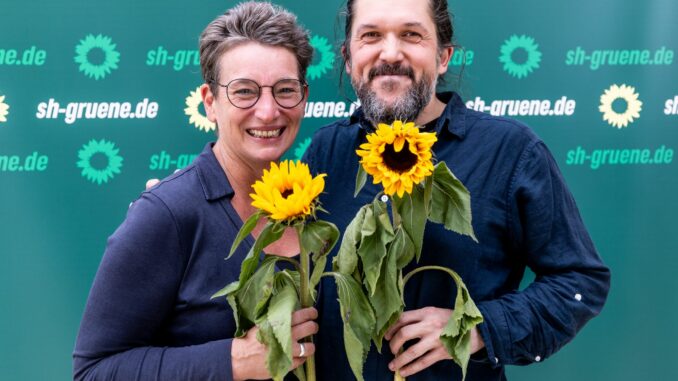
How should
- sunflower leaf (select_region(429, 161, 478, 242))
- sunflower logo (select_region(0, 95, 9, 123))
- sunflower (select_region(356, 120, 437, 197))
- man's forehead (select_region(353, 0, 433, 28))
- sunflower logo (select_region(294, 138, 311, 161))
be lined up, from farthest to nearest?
sunflower logo (select_region(294, 138, 311, 161))
sunflower logo (select_region(0, 95, 9, 123))
man's forehead (select_region(353, 0, 433, 28))
sunflower leaf (select_region(429, 161, 478, 242))
sunflower (select_region(356, 120, 437, 197))

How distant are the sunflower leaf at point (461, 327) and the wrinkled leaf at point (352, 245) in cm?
20

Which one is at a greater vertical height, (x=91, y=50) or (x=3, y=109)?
(x=91, y=50)

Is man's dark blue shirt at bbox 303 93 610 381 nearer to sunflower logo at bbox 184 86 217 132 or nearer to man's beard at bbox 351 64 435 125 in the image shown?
man's beard at bbox 351 64 435 125

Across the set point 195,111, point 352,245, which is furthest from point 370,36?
point 195,111

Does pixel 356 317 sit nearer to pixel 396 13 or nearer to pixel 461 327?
pixel 461 327

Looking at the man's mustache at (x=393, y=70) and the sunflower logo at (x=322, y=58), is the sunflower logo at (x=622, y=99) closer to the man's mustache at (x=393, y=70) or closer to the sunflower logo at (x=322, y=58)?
the sunflower logo at (x=322, y=58)

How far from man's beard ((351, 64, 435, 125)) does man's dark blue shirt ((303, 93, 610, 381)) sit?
10cm

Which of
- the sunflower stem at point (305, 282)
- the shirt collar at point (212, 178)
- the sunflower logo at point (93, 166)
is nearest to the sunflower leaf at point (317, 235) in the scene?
the sunflower stem at point (305, 282)

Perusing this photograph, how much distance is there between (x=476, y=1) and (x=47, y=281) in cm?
176

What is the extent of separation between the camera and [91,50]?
7.53 ft

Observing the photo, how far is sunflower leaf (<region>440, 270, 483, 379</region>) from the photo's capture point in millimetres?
1280

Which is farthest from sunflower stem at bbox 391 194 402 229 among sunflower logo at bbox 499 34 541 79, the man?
sunflower logo at bbox 499 34 541 79

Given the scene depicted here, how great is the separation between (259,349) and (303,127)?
119cm

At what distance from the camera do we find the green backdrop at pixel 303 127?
2.30 meters
